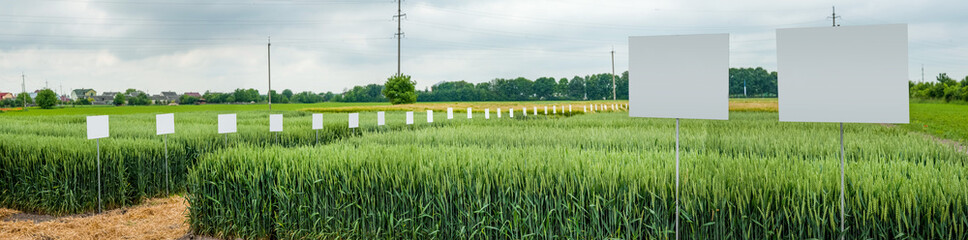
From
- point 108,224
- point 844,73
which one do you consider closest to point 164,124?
point 108,224

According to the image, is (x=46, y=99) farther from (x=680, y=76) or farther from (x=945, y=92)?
(x=945, y=92)

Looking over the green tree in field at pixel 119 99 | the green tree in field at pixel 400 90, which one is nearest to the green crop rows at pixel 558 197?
the green tree in field at pixel 400 90

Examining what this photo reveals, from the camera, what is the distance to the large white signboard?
3836 millimetres

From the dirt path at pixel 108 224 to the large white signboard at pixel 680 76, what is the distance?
5140mm

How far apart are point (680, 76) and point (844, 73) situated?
1.02 meters

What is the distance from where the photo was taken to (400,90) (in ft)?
211

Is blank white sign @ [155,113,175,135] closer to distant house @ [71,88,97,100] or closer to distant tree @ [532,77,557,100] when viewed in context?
distant tree @ [532,77,557,100]

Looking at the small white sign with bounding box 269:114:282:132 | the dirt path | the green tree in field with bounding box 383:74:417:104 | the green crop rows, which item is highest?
the green tree in field with bounding box 383:74:417:104

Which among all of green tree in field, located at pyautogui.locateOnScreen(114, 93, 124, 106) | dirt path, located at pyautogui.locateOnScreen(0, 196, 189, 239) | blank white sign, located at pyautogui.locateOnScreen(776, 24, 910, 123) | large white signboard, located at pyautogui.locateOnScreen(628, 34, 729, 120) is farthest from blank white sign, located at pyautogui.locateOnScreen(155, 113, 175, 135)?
green tree in field, located at pyautogui.locateOnScreen(114, 93, 124, 106)

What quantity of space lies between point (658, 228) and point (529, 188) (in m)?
0.97

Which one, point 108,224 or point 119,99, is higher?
point 119,99

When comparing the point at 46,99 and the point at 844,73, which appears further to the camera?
the point at 46,99

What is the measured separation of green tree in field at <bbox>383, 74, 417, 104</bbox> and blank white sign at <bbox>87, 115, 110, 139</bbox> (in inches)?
2205

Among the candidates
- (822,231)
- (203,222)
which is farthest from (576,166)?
(203,222)
